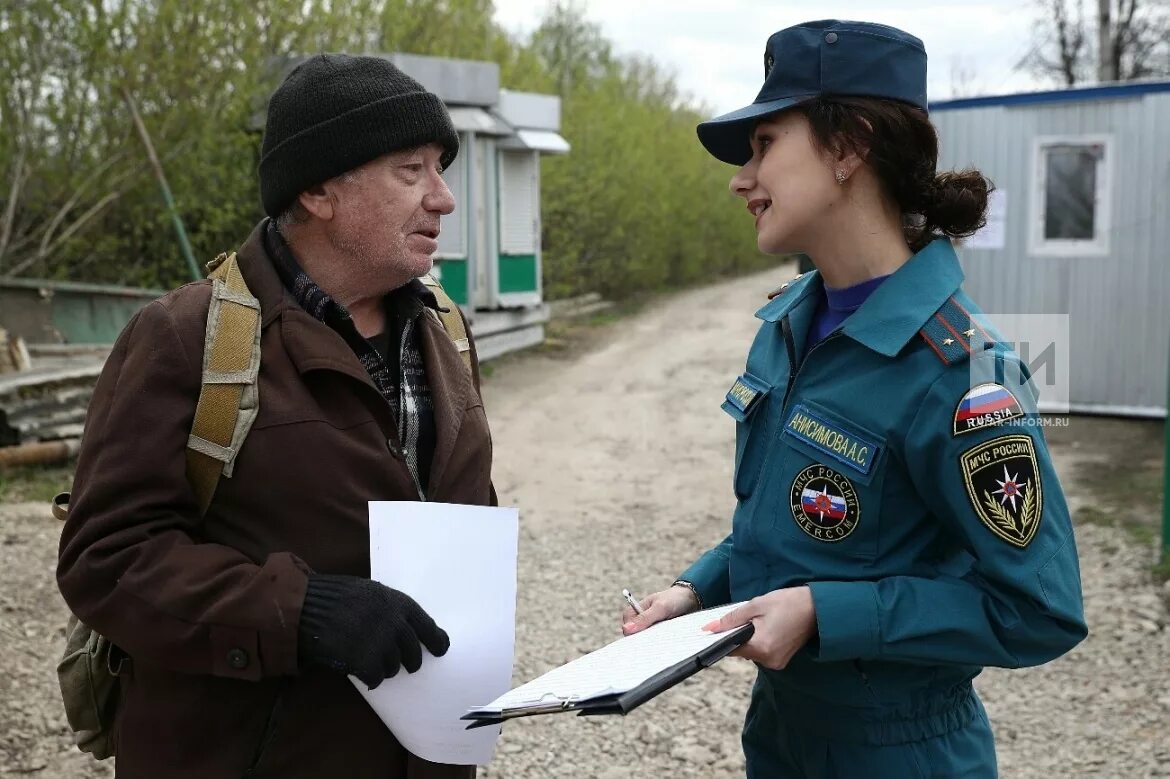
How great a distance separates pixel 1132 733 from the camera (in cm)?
447

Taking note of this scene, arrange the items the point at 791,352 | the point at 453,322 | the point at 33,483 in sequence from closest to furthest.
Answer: the point at 791,352, the point at 453,322, the point at 33,483

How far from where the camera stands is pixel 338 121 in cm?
205

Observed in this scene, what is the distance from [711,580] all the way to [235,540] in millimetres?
868

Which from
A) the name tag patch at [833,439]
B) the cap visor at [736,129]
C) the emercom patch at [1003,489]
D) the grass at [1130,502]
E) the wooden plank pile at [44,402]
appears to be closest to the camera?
the emercom patch at [1003,489]

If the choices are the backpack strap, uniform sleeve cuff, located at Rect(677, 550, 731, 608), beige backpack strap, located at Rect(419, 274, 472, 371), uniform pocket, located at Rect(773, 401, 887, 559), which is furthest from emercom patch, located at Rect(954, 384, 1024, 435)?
the backpack strap

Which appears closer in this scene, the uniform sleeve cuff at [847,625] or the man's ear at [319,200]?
the uniform sleeve cuff at [847,625]

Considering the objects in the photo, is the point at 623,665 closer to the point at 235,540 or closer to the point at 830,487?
the point at 830,487

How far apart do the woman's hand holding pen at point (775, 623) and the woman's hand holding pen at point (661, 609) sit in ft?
1.01

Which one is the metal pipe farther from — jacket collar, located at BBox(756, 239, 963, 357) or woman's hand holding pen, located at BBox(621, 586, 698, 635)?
jacket collar, located at BBox(756, 239, 963, 357)

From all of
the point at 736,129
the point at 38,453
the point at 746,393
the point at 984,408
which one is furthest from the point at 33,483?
the point at 984,408

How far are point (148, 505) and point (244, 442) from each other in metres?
0.18

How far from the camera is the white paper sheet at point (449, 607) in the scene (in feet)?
6.33

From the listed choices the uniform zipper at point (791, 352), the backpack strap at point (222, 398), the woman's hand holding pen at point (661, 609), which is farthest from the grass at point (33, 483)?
the uniform zipper at point (791, 352)

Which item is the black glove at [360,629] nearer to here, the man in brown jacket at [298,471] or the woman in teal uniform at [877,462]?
the man in brown jacket at [298,471]
